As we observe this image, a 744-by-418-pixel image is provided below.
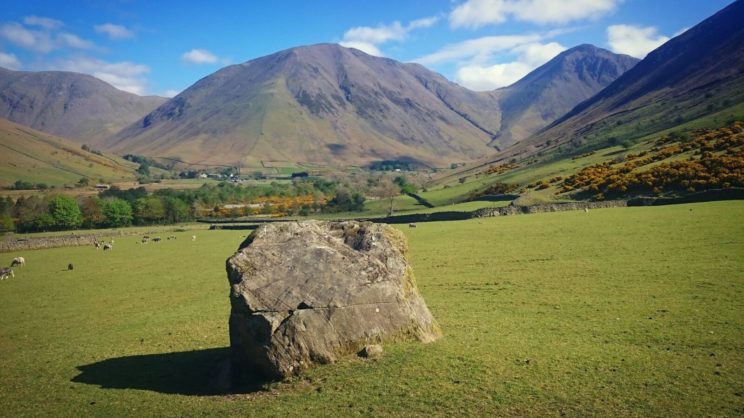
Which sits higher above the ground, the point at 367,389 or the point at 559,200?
the point at 559,200

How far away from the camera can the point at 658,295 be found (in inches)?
920

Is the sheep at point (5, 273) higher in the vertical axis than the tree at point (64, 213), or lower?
lower

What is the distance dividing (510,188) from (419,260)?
67176mm

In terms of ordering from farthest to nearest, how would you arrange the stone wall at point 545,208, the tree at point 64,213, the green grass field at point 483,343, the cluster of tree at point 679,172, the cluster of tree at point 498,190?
the tree at point 64,213, the cluster of tree at point 498,190, the stone wall at point 545,208, the cluster of tree at point 679,172, the green grass field at point 483,343

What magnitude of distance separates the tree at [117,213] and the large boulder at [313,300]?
11563 cm

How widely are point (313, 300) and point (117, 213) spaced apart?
Result: 119979 mm

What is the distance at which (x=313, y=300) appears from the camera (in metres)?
17.4

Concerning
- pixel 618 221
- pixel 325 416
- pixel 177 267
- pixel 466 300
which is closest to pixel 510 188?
pixel 618 221

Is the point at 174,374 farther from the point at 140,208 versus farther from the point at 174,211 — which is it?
the point at 174,211

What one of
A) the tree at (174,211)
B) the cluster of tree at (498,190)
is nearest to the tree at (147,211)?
the tree at (174,211)

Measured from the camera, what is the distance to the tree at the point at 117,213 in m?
120

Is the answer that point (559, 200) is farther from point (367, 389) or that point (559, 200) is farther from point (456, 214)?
point (367, 389)

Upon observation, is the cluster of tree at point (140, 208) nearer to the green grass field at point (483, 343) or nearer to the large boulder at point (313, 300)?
the green grass field at point (483, 343)

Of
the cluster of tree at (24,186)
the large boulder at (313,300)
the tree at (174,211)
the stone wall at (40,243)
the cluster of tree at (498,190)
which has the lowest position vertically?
the stone wall at (40,243)
